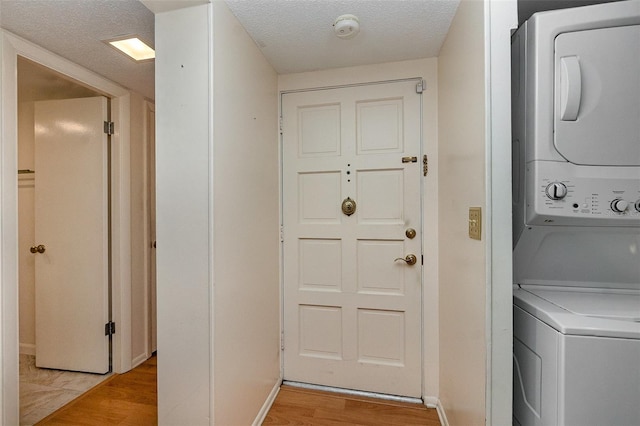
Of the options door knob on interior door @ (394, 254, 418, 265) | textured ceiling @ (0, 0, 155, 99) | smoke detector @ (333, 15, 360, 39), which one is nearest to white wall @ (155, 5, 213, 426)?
textured ceiling @ (0, 0, 155, 99)

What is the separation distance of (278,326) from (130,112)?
2064 mm

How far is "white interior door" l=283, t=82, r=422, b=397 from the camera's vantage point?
6.22ft

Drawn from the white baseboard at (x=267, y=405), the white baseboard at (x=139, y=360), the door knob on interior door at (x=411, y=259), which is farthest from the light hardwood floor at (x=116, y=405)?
the door knob on interior door at (x=411, y=259)

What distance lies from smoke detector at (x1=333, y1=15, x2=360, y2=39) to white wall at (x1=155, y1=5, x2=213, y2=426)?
2.09 ft

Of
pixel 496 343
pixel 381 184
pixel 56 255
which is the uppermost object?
pixel 381 184

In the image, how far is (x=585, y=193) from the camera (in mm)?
1008

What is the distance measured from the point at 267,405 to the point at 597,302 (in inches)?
70.7

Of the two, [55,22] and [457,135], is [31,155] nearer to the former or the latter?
[55,22]

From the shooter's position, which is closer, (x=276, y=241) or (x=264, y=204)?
(x=264, y=204)

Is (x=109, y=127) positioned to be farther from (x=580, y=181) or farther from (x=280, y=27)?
(x=580, y=181)

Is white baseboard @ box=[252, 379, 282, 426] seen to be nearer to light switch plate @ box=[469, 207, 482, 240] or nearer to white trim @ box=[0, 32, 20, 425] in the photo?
Result: white trim @ box=[0, 32, 20, 425]

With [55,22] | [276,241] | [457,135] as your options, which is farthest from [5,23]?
[457,135]

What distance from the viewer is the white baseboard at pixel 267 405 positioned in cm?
166

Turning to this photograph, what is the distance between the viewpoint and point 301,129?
6.73ft
